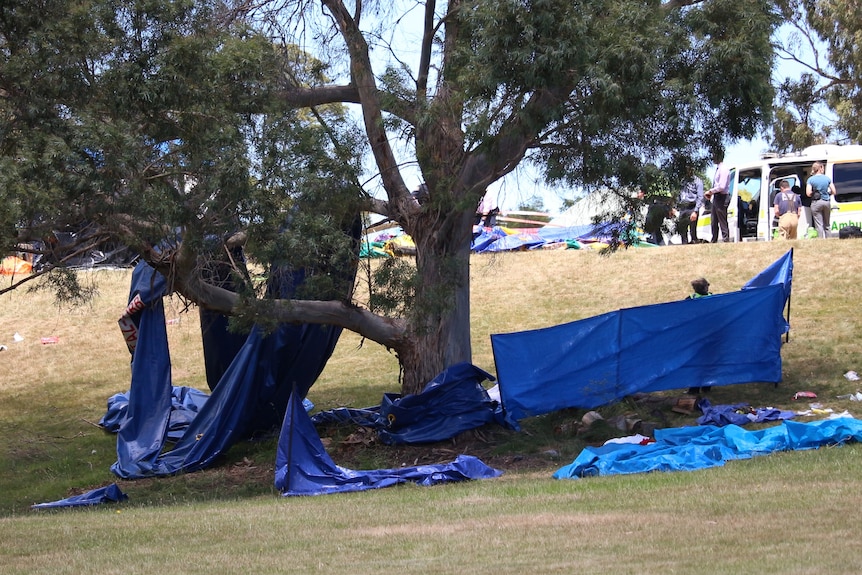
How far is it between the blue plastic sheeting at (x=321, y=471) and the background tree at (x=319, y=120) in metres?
1.55

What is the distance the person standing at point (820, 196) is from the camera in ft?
72.0

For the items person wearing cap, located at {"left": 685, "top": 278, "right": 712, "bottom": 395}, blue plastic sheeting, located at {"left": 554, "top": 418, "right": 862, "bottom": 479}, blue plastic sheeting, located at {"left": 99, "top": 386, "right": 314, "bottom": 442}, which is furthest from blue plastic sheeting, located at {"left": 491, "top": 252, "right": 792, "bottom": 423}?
blue plastic sheeting, located at {"left": 99, "top": 386, "right": 314, "bottom": 442}

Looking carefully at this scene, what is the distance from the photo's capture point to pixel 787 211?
2333 cm

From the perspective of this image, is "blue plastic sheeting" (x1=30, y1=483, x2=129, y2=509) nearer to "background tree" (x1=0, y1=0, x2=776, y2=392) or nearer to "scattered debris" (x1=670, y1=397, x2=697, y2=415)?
"background tree" (x1=0, y1=0, x2=776, y2=392)

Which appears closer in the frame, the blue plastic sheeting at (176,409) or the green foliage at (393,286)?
the green foliage at (393,286)

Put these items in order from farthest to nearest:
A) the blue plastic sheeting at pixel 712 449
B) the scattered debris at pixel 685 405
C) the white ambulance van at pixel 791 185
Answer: the white ambulance van at pixel 791 185 < the scattered debris at pixel 685 405 < the blue plastic sheeting at pixel 712 449

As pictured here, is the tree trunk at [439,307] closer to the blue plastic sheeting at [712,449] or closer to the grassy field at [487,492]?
the grassy field at [487,492]

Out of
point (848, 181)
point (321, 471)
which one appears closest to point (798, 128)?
point (848, 181)

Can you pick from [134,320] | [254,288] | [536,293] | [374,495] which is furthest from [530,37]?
[536,293]

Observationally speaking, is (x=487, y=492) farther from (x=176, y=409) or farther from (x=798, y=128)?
(x=798, y=128)

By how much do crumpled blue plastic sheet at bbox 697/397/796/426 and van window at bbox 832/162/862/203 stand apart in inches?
476

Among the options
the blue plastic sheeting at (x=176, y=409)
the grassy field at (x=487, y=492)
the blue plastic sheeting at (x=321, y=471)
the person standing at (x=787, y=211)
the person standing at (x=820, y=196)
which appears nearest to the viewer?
the grassy field at (x=487, y=492)

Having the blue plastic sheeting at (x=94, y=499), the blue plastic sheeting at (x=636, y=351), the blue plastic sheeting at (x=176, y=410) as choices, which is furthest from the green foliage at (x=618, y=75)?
the blue plastic sheeting at (x=176, y=410)

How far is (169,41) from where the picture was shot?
11.7 metres
